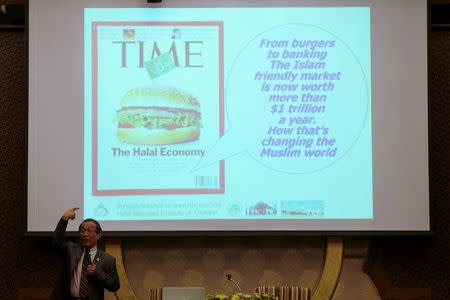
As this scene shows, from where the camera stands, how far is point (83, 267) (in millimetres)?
4535

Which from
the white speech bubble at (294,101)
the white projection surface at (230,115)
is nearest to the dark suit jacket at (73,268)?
the white projection surface at (230,115)

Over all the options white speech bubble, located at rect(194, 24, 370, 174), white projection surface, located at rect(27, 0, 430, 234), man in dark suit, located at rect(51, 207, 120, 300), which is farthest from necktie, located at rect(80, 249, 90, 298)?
white speech bubble, located at rect(194, 24, 370, 174)

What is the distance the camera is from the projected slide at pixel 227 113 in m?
5.39

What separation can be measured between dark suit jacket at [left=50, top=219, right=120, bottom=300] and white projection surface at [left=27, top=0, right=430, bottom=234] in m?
0.81

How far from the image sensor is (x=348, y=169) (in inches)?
213

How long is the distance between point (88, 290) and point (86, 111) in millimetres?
1513

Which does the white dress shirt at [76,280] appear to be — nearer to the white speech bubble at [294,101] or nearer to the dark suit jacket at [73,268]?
the dark suit jacket at [73,268]

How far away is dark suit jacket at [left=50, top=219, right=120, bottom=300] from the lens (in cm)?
447

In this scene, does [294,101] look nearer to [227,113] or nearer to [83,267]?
[227,113]

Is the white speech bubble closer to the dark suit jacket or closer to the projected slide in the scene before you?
the projected slide

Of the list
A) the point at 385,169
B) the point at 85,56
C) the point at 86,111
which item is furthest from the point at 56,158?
the point at 385,169

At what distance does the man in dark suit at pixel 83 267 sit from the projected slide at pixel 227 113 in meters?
0.81

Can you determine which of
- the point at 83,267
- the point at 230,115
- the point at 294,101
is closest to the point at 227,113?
the point at 230,115

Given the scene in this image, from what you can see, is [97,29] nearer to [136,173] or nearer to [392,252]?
[136,173]
